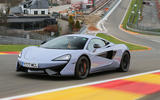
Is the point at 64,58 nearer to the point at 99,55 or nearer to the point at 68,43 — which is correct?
the point at 68,43

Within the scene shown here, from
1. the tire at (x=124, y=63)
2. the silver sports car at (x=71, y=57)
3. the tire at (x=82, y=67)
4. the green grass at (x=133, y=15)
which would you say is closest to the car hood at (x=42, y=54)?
the silver sports car at (x=71, y=57)

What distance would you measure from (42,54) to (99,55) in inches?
78.0

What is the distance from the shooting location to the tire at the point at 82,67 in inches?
337

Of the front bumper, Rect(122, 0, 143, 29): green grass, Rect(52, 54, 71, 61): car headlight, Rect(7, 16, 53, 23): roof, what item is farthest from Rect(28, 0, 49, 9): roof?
the front bumper

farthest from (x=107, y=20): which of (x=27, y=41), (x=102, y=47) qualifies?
(x=102, y=47)

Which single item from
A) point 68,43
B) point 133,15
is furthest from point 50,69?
point 133,15

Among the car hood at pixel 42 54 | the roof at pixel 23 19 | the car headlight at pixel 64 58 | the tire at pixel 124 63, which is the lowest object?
the roof at pixel 23 19

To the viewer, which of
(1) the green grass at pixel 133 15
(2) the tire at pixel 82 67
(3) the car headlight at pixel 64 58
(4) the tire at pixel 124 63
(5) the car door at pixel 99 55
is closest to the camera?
(3) the car headlight at pixel 64 58

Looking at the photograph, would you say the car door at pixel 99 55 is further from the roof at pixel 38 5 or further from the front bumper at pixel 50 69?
the roof at pixel 38 5

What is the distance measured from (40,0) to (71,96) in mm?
137466

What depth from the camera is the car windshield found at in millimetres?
9219

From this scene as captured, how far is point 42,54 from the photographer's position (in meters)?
8.50

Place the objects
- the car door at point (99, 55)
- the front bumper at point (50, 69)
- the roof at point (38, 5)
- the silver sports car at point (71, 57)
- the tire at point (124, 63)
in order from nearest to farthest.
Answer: the front bumper at point (50, 69) < the silver sports car at point (71, 57) < the car door at point (99, 55) < the tire at point (124, 63) < the roof at point (38, 5)

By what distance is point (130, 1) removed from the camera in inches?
5468
